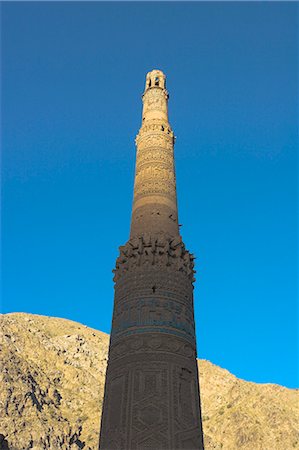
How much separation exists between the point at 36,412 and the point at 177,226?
1769 inches

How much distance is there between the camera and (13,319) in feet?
242

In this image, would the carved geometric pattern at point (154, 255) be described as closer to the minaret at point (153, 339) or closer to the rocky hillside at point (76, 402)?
the minaret at point (153, 339)

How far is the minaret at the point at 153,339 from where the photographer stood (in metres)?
10.3

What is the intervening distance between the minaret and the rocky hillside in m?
39.3

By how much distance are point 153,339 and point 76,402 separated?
53.2m

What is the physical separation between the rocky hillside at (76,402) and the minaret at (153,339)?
39281 mm

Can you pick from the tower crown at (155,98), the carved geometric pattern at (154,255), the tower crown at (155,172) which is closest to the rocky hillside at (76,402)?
the tower crown at (155,98)

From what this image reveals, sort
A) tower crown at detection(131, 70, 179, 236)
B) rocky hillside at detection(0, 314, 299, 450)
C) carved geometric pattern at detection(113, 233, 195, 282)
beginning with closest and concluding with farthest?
carved geometric pattern at detection(113, 233, 195, 282) < tower crown at detection(131, 70, 179, 236) < rocky hillside at detection(0, 314, 299, 450)

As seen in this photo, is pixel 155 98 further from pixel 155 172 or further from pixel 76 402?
pixel 76 402

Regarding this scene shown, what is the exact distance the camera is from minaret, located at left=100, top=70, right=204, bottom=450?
10258 mm

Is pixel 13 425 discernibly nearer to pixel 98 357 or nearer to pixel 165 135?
pixel 98 357

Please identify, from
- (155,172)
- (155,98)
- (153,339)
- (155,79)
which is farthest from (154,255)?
(155,79)

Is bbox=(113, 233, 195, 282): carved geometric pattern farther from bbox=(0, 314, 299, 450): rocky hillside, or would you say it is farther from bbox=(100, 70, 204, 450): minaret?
bbox=(0, 314, 299, 450): rocky hillside

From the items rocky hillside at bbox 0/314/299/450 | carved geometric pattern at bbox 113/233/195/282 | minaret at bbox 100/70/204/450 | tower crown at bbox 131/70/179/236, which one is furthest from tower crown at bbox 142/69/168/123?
rocky hillside at bbox 0/314/299/450
